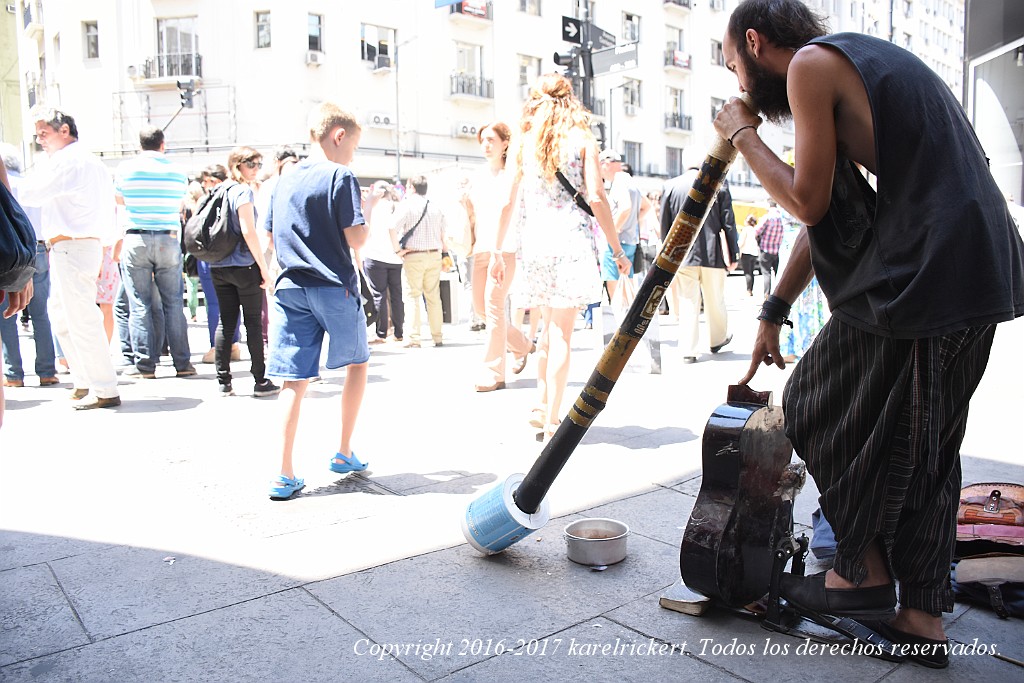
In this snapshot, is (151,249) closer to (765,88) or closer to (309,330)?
(309,330)

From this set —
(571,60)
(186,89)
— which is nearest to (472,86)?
(186,89)

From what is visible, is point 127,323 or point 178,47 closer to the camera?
point 127,323

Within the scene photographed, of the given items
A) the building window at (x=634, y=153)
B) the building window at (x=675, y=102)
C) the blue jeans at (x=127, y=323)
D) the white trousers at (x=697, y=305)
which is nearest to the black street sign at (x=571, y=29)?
the white trousers at (x=697, y=305)

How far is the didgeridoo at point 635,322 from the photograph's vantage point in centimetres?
253

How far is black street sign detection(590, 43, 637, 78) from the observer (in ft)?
39.5

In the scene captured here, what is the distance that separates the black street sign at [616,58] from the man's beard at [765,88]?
9.94 meters

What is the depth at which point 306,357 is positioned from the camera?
397 cm

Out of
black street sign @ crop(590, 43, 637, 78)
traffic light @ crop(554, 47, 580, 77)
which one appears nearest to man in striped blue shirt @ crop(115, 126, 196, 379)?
black street sign @ crop(590, 43, 637, 78)

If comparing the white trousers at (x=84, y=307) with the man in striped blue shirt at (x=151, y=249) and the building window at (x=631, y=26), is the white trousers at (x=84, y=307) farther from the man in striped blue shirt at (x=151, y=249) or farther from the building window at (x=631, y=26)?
the building window at (x=631, y=26)

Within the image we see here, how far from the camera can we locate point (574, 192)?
507 cm

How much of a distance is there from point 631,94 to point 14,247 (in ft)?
132

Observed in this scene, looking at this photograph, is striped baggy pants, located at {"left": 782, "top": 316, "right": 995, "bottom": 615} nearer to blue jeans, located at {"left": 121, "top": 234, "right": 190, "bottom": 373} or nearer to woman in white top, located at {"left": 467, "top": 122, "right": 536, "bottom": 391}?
woman in white top, located at {"left": 467, "top": 122, "right": 536, "bottom": 391}

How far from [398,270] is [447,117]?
25136 millimetres

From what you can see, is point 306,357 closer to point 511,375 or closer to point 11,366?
point 511,375
